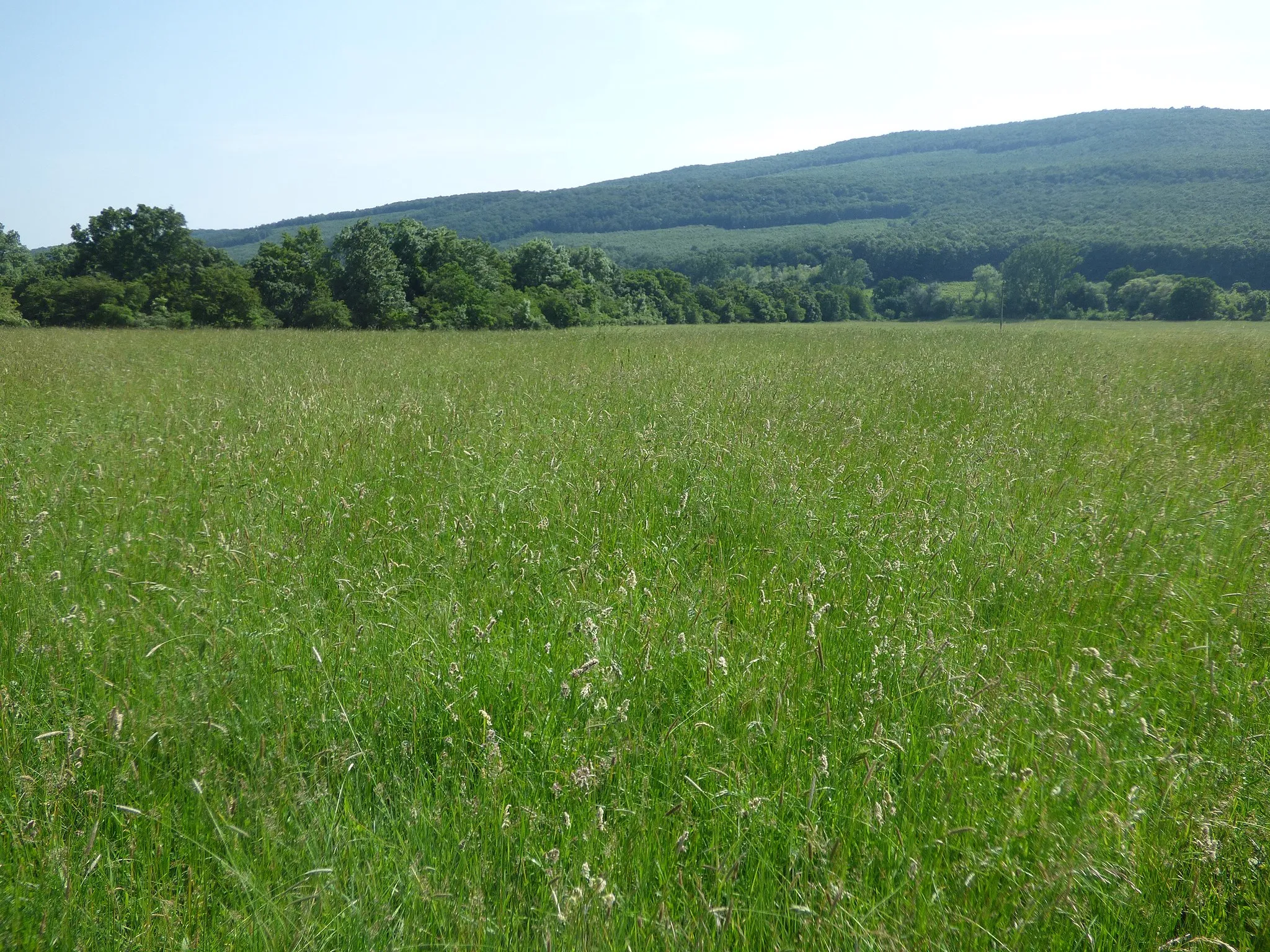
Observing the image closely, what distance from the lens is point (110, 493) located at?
374 cm

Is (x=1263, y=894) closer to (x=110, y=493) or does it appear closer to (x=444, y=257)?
(x=110, y=493)

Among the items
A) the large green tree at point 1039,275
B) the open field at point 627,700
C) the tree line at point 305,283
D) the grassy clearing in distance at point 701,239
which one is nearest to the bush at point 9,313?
the tree line at point 305,283

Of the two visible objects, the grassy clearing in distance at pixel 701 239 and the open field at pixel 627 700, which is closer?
the open field at pixel 627 700

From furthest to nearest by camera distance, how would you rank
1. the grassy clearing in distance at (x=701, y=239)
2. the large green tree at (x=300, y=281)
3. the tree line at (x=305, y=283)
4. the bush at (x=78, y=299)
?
the grassy clearing in distance at (x=701, y=239)
the large green tree at (x=300, y=281)
the tree line at (x=305, y=283)
the bush at (x=78, y=299)

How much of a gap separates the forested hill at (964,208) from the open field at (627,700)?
5375cm

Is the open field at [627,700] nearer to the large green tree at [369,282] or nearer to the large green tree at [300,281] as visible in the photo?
the large green tree at [300,281]

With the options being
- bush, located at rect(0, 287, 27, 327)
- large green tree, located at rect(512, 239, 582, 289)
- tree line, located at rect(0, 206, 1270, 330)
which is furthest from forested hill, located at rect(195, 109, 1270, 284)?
bush, located at rect(0, 287, 27, 327)

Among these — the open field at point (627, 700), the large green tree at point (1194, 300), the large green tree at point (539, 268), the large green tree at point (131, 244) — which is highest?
the large green tree at point (131, 244)

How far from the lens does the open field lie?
140cm

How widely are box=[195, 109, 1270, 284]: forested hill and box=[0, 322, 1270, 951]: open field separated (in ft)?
176

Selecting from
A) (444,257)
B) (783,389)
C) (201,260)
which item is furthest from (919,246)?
(783,389)

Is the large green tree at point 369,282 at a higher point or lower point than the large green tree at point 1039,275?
higher

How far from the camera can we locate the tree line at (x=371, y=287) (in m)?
26.9

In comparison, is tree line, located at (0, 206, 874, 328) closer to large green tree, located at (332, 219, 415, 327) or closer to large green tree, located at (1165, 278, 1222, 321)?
large green tree, located at (332, 219, 415, 327)
